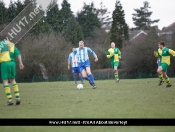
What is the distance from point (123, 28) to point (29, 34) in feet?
65.7

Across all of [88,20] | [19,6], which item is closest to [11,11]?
[19,6]

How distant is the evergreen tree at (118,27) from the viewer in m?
63.6

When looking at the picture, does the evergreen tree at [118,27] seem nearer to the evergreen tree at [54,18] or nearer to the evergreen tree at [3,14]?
the evergreen tree at [54,18]

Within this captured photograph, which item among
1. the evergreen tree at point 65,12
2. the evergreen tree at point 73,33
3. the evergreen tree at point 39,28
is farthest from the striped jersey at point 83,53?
the evergreen tree at point 65,12

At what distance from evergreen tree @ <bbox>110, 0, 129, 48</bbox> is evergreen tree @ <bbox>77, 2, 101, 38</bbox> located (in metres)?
17.3

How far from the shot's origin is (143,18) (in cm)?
9081

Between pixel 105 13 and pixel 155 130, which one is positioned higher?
pixel 105 13

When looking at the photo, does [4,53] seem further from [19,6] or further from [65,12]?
[65,12]

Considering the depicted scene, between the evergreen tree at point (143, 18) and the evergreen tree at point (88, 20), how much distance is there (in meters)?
13.0

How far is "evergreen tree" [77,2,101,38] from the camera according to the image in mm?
83088

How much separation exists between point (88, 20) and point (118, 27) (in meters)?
19.2

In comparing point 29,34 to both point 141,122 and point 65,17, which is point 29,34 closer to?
point 65,17

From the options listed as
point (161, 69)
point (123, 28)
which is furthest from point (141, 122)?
point (123, 28)

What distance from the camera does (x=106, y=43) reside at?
73500mm
